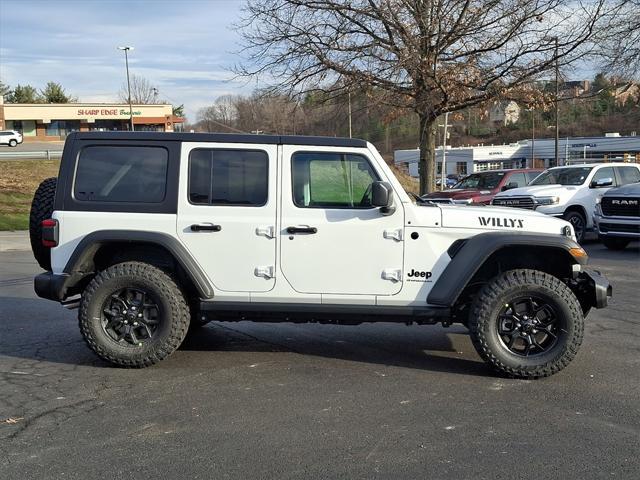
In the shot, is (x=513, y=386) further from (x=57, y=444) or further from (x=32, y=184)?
(x=32, y=184)

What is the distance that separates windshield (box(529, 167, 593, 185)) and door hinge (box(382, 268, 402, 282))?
36.8 feet

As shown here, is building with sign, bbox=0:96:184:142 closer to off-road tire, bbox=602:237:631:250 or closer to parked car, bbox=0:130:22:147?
parked car, bbox=0:130:22:147

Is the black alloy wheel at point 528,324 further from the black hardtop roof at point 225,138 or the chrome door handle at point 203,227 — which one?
the chrome door handle at point 203,227

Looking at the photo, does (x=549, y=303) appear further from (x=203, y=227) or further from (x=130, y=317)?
(x=130, y=317)

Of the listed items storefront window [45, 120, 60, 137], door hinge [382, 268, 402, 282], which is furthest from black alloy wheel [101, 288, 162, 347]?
storefront window [45, 120, 60, 137]

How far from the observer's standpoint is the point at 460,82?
1633 centimetres

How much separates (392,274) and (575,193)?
1079cm

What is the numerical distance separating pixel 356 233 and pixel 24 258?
35.5ft

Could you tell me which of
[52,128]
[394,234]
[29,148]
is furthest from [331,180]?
[52,128]

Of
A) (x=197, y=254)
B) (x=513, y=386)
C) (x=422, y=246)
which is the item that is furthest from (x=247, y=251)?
(x=513, y=386)

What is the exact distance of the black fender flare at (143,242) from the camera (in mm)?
5523

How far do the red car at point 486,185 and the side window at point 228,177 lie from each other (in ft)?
36.5

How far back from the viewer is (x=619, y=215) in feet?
43.4

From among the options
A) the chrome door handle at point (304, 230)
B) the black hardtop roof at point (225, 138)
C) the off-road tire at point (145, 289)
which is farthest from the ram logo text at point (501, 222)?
the off-road tire at point (145, 289)
